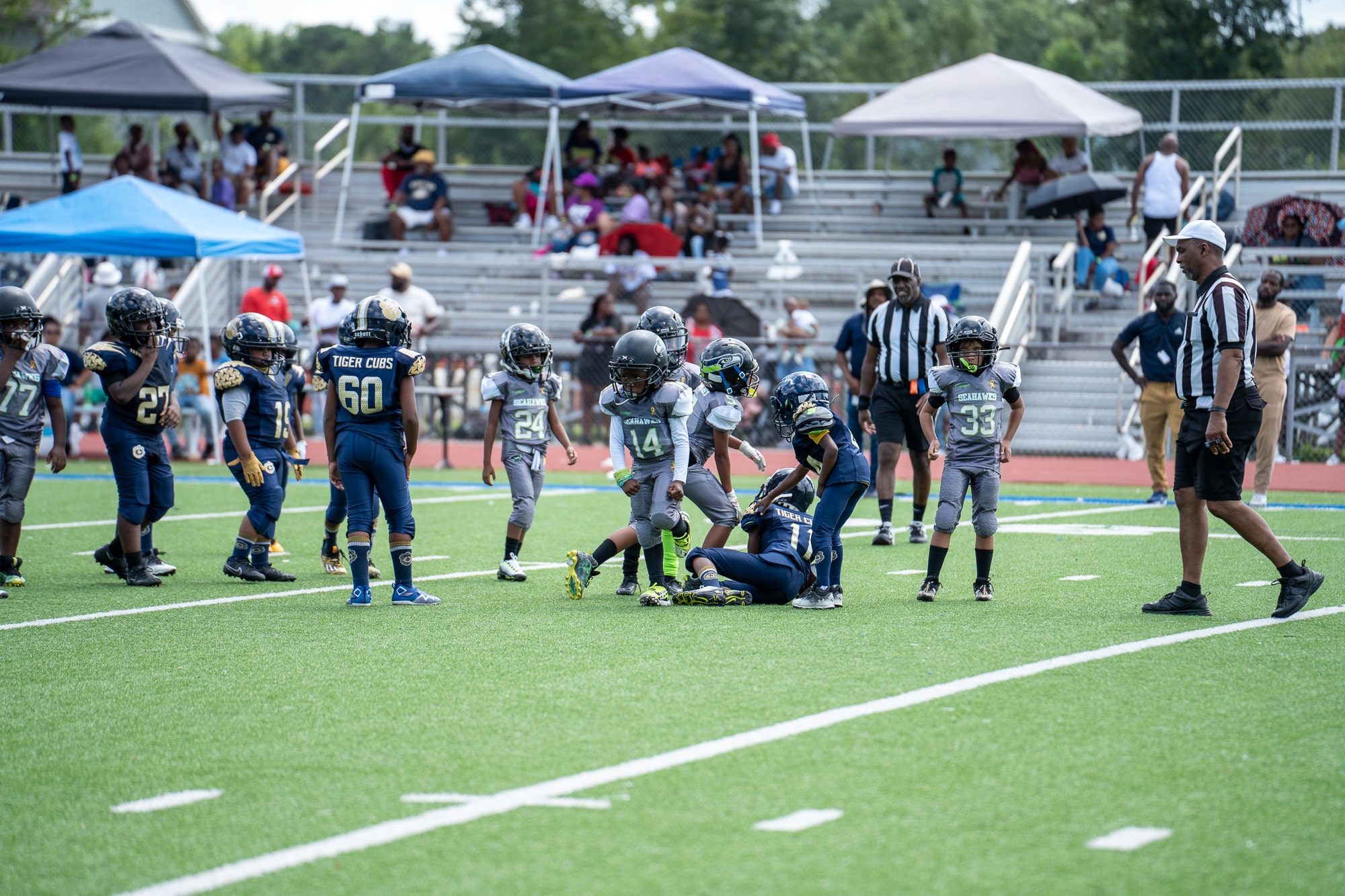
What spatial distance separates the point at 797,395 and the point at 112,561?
470cm

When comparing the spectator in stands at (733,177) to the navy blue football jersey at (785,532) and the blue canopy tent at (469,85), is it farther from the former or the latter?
the navy blue football jersey at (785,532)

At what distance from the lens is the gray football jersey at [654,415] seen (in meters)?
8.66

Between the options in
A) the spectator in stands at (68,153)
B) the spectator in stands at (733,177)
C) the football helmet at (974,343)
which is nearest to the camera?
the football helmet at (974,343)

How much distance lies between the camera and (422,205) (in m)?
25.3

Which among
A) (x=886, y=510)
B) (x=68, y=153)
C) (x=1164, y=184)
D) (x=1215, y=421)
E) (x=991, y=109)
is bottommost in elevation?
(x=886, y=510)

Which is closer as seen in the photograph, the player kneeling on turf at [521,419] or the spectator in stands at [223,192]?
the player kneeling on turf at [521,419]

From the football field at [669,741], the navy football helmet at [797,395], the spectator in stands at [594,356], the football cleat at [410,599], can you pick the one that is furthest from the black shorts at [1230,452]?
the spectator in stands at [594,356]

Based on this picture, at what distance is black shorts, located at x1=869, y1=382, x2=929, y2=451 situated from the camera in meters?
11.9

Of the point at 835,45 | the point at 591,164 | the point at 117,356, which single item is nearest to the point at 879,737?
the point at 117,356

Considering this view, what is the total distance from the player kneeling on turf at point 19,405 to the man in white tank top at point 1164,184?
1567 centimetres

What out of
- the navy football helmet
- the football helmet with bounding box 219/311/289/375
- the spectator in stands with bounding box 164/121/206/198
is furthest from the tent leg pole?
the navy football helmet

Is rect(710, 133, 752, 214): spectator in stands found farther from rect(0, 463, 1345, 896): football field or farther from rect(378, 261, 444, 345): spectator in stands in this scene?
rect(0, 463, 1345, 896): football field

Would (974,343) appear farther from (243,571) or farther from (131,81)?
(131,81)

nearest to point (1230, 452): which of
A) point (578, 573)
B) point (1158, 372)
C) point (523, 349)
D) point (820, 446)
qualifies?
point (820, 446)
